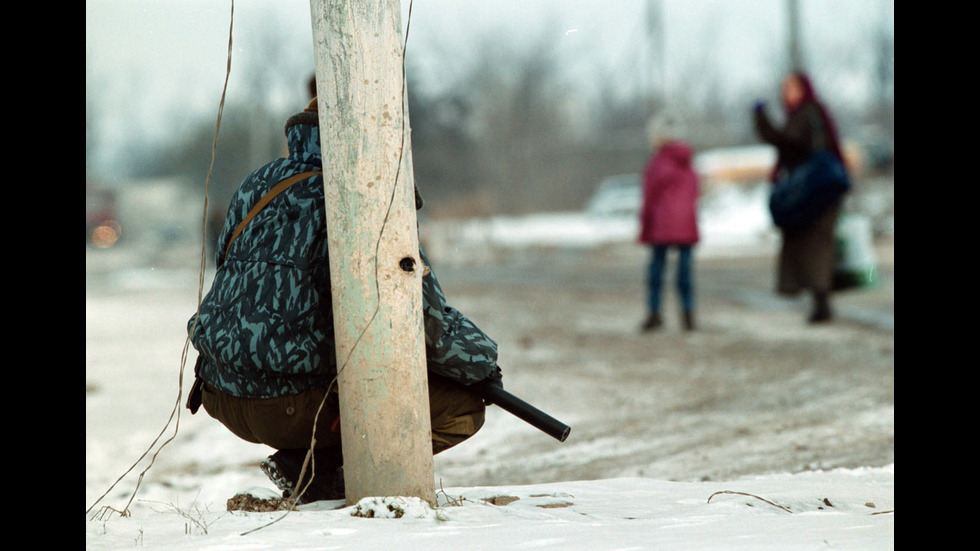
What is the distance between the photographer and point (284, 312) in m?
3.05

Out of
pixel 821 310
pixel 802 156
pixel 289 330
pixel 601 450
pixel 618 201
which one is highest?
pixel 618 201

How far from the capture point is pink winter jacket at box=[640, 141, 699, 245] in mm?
8945

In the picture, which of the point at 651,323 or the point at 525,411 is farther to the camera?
the point at 651,323

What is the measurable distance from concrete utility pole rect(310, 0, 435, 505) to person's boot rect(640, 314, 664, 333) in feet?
21.5

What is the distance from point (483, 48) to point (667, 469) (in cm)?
3485

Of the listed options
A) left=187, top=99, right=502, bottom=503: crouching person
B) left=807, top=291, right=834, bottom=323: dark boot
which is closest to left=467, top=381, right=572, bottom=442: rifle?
left=187, top=99, right=502, bottom=503: crouching person

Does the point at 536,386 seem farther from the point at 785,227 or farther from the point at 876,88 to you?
the point at 876,88

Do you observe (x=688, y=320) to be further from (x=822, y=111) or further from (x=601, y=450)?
(x=601, y=450)

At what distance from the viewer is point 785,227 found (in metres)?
8.48

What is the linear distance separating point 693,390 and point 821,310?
296cm

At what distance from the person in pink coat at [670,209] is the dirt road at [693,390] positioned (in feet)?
1.69

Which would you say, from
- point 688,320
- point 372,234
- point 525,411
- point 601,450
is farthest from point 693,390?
point 372,234

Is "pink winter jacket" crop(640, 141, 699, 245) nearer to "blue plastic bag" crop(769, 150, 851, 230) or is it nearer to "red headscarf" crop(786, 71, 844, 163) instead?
"blue plastic bag" crop(769, 150, 851, 230)

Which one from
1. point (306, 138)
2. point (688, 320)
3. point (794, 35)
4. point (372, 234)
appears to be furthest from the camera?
point (794, 35)
